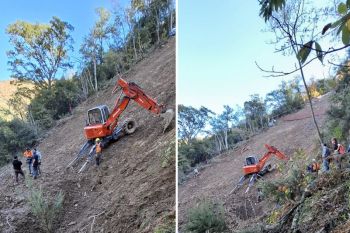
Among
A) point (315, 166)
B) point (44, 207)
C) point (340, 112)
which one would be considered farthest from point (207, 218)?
point (44, 207)

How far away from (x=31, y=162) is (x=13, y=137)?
0.22m

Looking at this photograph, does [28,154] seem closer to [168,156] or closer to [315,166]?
[168,156]

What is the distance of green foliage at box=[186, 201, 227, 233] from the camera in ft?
13.6

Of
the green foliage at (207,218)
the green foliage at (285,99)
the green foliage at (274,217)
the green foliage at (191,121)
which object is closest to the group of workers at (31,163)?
the green foliage at (191,121)

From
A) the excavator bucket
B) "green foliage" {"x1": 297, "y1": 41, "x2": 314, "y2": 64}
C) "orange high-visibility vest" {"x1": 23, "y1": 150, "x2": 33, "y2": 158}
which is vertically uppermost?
the excavator bucket

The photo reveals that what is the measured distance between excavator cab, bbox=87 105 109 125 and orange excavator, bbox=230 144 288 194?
1.53m

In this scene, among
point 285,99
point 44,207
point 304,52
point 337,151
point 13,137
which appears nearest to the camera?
point 304,52

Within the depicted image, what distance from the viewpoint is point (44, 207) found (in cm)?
300

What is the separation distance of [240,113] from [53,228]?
2110 mm

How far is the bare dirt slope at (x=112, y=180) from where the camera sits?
10.0 ft

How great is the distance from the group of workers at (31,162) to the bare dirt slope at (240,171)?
55.8 inches

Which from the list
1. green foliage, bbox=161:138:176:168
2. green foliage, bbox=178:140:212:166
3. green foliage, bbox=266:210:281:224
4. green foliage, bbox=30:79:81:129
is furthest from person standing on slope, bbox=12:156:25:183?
green foliage, bbox=266:210:281:224

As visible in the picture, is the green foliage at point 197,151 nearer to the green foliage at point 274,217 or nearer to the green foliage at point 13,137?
the green foliage at point 274,217

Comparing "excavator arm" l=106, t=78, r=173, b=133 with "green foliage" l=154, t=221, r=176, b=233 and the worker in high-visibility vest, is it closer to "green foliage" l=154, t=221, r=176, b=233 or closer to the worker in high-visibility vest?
the worker in high-visibility vest
